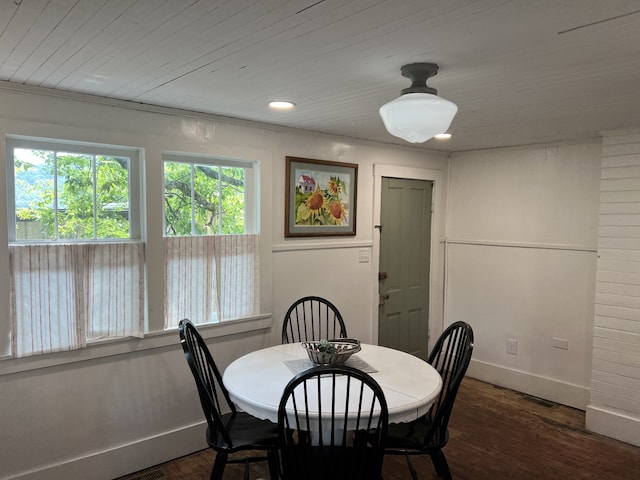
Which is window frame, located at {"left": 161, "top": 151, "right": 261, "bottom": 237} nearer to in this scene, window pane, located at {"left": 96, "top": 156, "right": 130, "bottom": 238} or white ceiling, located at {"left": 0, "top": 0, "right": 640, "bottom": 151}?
white ceiling, located at {"left": 0, "top": 0, "right": 640, "bottom": 151}

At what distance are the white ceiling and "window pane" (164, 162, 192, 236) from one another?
1.37 feet

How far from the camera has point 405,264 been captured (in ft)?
14.0

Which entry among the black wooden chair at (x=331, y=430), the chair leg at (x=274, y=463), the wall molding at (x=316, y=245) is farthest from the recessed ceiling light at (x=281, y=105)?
the chair leg at (x=274, y=463)

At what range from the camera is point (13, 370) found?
227 centimetres

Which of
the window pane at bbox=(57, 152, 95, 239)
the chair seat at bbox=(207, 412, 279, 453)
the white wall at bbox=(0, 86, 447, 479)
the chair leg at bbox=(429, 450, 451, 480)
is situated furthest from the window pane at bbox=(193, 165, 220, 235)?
the chair leg at bbox=(429, 450, 451, 480)

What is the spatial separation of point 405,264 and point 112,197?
2.64 m

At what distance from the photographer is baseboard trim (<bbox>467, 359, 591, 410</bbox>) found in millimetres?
3678

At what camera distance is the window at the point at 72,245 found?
2301mm

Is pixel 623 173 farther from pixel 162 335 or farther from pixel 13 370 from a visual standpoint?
pixel 13 370

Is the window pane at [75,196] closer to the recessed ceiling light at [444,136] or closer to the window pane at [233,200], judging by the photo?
the window pane at [233,200]

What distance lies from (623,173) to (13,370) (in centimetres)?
395

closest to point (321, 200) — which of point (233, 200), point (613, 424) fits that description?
point (233, 200)

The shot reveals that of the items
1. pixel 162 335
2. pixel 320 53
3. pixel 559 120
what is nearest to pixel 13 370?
pixel 162 335

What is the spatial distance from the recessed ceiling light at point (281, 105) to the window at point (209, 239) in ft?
2.00
